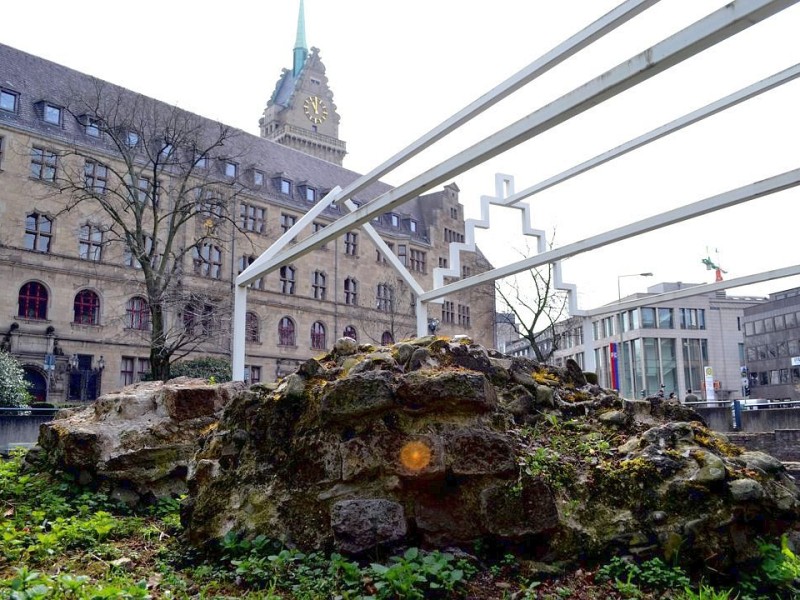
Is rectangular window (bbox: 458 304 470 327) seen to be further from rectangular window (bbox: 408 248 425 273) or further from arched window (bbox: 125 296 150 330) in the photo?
arched window (bbox: 125 296 150 330)

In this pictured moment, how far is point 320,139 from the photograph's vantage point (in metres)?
80.2

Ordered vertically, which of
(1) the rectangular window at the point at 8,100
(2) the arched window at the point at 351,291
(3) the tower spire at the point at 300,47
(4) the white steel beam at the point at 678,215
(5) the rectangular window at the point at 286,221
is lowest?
(4) the white steel beam at the point at 678,215

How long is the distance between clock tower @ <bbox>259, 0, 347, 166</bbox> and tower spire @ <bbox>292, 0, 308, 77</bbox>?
575 centimetres

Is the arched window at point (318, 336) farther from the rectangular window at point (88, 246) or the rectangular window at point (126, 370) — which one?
the rectangular window at point (88, 246)

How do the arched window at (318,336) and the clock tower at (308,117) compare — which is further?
the clock tower at (308,117)

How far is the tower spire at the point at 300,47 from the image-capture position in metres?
90.3

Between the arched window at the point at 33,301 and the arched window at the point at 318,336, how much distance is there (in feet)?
61.5

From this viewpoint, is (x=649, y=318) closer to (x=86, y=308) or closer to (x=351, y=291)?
(x=351, y=291)

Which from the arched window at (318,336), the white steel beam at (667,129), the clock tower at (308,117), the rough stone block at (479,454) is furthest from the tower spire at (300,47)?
the rough stone block at (479,454)

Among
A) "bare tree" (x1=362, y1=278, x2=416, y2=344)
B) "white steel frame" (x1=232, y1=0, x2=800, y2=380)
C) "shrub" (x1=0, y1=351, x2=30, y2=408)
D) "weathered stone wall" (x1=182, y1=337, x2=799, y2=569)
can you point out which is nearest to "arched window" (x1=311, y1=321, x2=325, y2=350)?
"bare tree" (x1=362, y1=278, x2=416, y2=344)

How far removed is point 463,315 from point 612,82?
56.6 meters

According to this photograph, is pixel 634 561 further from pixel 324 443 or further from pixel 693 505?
pixel 324 443

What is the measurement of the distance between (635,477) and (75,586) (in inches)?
165

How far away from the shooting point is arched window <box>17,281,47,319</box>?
121ft
